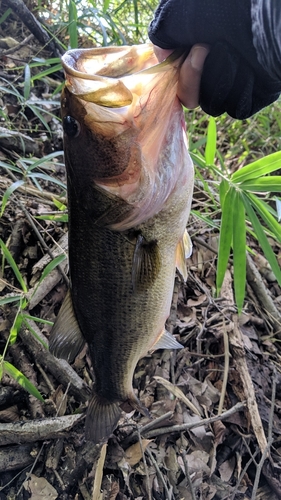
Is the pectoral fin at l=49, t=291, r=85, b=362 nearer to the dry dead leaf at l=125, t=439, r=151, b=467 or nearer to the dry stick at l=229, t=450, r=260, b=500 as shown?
the dry dead leaf at l=125, t=439, r=151, b=467

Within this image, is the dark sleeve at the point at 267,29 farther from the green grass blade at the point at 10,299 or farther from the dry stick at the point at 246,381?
the dry stick at the point at 246,381

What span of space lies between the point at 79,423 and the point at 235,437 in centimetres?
92

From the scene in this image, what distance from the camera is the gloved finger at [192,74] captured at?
1308 millimetres

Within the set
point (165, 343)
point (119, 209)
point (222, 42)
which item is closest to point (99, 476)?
point (165, 343)

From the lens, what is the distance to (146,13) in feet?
12.2

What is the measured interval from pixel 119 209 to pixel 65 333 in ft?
2.09

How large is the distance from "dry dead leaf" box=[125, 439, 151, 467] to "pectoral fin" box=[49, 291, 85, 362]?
0.68 meters

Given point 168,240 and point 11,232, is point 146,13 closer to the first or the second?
point 11,232

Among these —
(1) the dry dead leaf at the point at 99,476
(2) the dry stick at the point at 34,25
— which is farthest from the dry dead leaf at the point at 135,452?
(2) the dry stick at the point at 34,25

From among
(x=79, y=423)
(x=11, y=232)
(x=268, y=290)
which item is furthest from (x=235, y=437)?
(x=11, y=232)

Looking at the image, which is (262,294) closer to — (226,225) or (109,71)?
(226,225)

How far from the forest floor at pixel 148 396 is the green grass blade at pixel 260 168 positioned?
0.90 meters

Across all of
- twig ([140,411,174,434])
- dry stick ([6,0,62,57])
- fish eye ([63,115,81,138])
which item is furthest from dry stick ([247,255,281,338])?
dry stick ([6,0,62,57])

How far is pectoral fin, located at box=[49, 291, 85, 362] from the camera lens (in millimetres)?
1825
